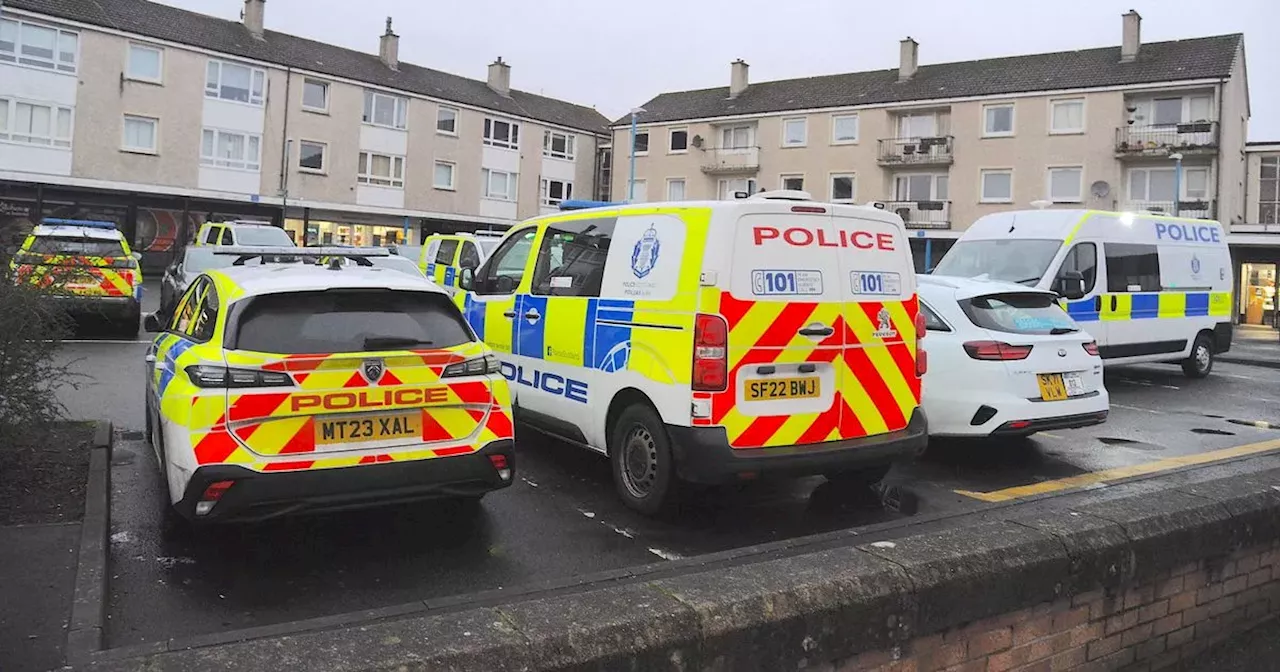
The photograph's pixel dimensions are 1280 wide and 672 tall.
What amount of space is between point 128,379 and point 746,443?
26.5ft

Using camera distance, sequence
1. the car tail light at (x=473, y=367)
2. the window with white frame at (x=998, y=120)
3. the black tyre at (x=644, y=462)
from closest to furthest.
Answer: the car tail light at (x=473, y=367), the black tyre at (x=644, y=462), the window with white frame at (x=998, y=120)

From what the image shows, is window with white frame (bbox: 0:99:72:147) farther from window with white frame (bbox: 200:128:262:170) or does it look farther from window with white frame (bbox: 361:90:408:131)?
window with white frame (bbox: 361:90:408:131)

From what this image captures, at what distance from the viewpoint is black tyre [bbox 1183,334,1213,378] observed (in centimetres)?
1389

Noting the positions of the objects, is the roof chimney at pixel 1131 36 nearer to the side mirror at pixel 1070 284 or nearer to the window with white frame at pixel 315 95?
the side mirror at pixel 1070 284

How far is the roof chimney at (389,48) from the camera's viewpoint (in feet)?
142

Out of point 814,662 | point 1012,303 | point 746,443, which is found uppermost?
point 1012,303

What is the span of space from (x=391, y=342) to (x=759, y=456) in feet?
6.81

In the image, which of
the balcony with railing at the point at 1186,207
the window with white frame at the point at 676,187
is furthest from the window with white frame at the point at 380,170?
the balcony with railing at the point at 1186,207

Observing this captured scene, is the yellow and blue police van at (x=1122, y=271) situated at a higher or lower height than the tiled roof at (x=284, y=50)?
lower

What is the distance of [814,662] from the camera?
2941mm

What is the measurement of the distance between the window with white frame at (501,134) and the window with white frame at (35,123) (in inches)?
691

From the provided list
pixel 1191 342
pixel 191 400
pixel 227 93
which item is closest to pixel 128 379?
pixel 191 400

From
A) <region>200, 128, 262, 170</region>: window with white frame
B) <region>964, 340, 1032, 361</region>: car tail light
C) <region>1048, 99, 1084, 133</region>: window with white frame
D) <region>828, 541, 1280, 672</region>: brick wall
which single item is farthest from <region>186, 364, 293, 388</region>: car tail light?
<region>1048, 99, 1084, 133</region>: window with white frame

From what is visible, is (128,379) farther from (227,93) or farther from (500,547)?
(227,93)
